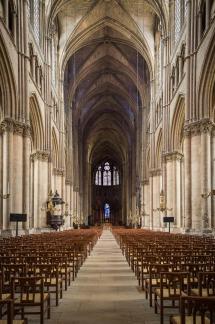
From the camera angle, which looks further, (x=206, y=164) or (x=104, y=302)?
(x=206, y=164)

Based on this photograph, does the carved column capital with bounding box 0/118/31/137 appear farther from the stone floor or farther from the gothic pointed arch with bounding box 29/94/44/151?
the stone floor

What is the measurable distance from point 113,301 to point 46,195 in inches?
1341

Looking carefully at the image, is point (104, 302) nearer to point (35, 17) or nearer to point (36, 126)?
point (36, 126)

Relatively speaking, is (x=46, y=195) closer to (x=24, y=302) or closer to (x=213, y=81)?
(x=213, y=81)

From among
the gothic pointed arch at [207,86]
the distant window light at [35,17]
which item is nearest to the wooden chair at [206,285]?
the gothic pointed arch at [207,86]

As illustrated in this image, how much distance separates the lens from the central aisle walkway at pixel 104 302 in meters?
8.36

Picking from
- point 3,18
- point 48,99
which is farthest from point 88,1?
point 3,18

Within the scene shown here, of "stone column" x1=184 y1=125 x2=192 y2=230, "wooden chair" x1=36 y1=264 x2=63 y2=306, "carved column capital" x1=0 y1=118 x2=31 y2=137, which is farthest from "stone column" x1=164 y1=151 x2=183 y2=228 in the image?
"wooden chair" x1=36 y1=264 x2=63 y2=306

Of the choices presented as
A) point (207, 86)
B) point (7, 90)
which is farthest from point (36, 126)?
point (207, 86)

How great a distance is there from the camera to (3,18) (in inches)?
1098

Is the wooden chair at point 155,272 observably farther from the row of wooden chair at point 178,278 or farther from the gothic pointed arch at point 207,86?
the gothic pointed arch at point 207,86

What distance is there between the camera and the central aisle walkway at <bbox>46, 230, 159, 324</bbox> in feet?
27.4

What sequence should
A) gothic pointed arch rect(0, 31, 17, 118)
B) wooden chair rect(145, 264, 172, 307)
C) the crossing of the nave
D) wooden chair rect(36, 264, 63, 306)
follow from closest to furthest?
wooden chair rect(145, 264, 172, 307) → wooden chair rect(36, 264, 63, 306) → the crossing of the nave → gothic pointed arch rect(0, 31, 17, 118)

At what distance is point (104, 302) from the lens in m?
10.1
